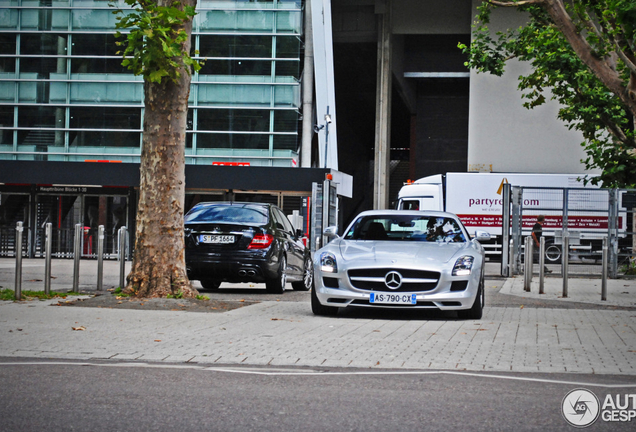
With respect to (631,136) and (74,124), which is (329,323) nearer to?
(631,136)

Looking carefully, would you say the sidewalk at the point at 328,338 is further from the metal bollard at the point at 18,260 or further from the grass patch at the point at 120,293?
the grass patch at the point at 120,293

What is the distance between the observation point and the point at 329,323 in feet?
32.0

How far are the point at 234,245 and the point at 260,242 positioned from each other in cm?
43

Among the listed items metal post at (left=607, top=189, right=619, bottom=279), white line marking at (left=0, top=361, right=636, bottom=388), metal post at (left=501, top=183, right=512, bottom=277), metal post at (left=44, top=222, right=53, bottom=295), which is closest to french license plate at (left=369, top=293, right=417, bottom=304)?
white line marking at (left=0, top=361, right=636, bottom=388)

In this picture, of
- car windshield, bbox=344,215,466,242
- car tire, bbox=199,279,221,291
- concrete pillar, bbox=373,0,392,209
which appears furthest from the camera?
concrete pillar, bbox=373,0,392,209

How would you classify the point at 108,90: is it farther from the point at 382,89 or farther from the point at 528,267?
the point at 528,267

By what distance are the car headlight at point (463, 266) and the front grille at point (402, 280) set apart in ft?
0.81

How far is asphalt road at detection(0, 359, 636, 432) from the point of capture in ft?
14.8

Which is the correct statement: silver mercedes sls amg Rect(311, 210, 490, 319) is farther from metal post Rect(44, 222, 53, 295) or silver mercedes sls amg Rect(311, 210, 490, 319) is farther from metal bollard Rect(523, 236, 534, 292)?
metal bollard Rect(523, 236, 534, 292)

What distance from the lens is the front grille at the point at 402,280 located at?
9945mm

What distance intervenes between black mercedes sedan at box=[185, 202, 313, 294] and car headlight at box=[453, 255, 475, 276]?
4904 millimetres

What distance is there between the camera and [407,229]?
37.5 feet

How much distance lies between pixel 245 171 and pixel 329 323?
21037 mm

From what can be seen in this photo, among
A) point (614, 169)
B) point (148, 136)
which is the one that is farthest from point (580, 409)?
point (614, 169)
